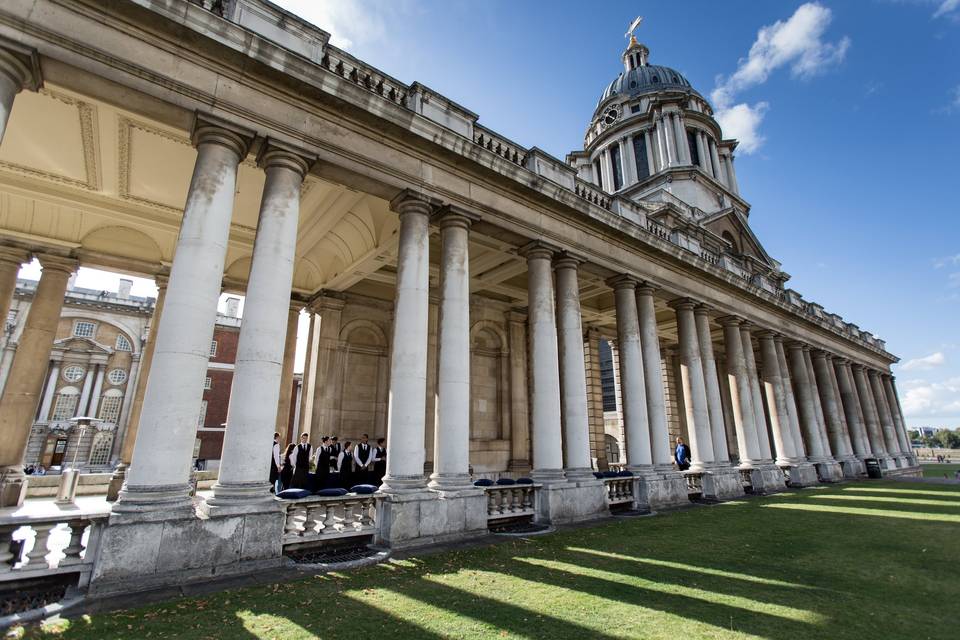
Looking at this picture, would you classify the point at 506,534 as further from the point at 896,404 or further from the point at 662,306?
the point at 896,404

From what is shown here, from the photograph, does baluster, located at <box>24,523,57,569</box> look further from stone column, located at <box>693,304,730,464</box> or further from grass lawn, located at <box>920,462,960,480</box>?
grass lawn, located at <box>920,462,960,480</box>

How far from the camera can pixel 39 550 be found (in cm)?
625

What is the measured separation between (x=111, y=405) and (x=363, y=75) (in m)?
53.8

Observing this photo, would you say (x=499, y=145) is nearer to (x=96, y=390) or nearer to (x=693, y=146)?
(x=693, y=146)

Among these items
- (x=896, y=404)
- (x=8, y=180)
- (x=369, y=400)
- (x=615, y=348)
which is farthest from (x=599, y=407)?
(x=896, y=404)

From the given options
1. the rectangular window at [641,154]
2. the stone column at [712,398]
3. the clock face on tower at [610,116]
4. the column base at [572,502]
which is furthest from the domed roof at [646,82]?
the column base at [572,502]

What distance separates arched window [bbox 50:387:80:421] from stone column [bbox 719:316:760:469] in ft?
192

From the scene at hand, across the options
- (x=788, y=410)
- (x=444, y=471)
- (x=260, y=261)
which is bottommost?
(x=444, y=471)

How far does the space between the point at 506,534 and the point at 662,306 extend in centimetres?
1783

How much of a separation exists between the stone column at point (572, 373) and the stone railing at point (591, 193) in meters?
2.87

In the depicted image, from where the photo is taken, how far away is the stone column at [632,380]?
1570 centimetres

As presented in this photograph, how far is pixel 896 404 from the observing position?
4141 centimetres

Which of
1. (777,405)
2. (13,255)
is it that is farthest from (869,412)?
(13,255)

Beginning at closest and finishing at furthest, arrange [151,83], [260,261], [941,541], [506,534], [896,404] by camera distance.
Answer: [151,83]
[260,261]
[941,541]
[506,534]
[896,404]
